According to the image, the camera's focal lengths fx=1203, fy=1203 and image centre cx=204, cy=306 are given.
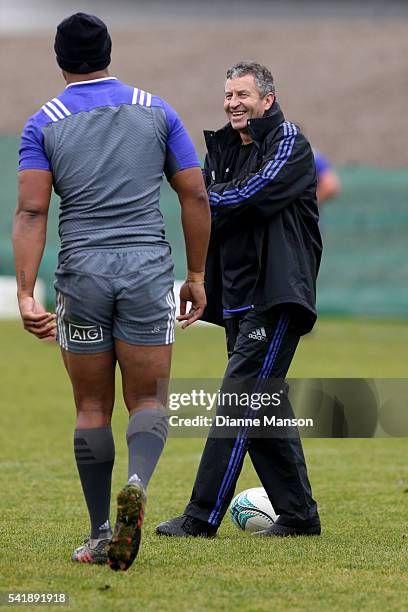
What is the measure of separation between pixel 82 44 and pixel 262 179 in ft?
3.54

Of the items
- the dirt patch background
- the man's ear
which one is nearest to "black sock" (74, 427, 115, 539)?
the man's ear

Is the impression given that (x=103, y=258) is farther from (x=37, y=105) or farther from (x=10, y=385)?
(x=37, y=105)

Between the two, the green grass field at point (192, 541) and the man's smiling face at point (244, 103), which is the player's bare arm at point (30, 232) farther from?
the man's smiling face at point (244, 103)

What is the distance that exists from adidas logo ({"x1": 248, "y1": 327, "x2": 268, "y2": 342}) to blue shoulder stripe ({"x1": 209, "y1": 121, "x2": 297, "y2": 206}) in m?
0.57

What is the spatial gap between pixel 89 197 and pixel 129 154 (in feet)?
0.73

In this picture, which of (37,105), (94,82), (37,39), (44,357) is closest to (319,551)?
(94,82)

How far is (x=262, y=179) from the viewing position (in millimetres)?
5180

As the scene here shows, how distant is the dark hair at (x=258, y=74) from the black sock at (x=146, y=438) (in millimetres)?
1619

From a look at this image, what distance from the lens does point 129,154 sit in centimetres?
453

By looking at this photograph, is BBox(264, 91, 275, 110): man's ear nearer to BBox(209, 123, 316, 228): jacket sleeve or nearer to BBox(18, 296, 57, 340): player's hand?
BBox(209, 123, 316, 228): jacket sleeve

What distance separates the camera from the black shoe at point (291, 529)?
5426mm

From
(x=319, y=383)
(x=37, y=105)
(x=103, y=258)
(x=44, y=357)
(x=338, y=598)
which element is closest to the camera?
(x=338, y=598)

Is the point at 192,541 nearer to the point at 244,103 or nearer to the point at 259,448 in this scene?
the point at 259,448

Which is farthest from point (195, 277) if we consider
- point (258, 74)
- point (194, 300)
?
point (258, 74)
